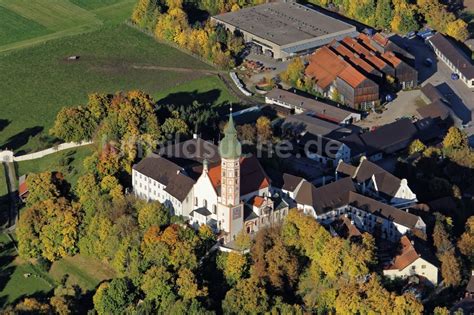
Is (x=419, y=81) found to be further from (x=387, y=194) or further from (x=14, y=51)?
(x=14, y=51)

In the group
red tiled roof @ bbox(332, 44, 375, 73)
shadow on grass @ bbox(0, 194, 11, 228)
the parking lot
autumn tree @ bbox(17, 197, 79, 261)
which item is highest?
red tiled roof @ bbox(332, 44, 375, 73)

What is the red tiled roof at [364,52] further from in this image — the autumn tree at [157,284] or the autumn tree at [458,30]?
the autumn tree at [157,284]

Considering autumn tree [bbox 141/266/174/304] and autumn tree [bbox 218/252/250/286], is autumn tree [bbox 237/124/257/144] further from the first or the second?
autumn tree [bbox 141/266/174/304]

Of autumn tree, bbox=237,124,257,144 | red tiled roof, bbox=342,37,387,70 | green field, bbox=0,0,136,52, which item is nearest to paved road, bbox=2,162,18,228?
autumn tree, bbox=237,124,257,144

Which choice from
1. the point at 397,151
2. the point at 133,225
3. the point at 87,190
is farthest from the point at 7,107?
the point at 397,151

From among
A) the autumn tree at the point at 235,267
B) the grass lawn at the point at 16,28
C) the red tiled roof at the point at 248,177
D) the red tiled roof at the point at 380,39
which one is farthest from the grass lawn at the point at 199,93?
the autumn tree at the point at 235,267

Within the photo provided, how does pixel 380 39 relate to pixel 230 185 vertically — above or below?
below

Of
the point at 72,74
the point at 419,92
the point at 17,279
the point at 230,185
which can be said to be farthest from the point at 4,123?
the point at 419,92

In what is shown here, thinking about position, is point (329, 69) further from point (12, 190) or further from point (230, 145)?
point (230, 145)
